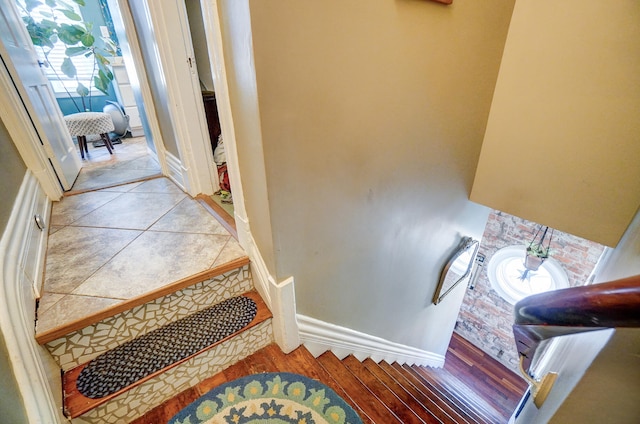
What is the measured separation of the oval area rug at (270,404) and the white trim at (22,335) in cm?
41

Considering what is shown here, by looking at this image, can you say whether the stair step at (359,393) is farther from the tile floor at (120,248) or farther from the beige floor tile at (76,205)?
the beige floor tile at (76,205)

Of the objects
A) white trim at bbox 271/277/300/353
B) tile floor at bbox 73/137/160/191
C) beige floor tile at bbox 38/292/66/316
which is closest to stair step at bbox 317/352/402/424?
white trim at bbox 271/277/300/353

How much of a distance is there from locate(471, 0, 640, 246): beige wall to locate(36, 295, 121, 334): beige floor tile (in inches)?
85.4

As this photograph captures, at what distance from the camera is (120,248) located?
4.41ft

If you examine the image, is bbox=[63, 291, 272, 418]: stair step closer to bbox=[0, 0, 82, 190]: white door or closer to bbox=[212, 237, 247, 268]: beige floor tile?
bbox=[212, 237, 247, 268]: beige floor tile

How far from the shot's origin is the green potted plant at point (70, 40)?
3227 mm

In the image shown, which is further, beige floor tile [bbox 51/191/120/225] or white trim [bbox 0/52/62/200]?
beige floor tile [bbox 51/191/120/225]

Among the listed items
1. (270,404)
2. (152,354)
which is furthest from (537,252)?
(152,354)

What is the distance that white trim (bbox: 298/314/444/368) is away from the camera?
1261mm

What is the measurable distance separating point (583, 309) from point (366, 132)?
799mm

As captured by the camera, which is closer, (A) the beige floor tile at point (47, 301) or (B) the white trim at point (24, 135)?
(A) the beige floor tile at point (47, 301)

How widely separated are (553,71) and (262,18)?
4.93ft

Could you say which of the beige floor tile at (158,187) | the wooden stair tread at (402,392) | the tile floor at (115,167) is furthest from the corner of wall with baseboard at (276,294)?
the tile floor at (115,167)

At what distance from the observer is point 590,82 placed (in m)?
1.26
